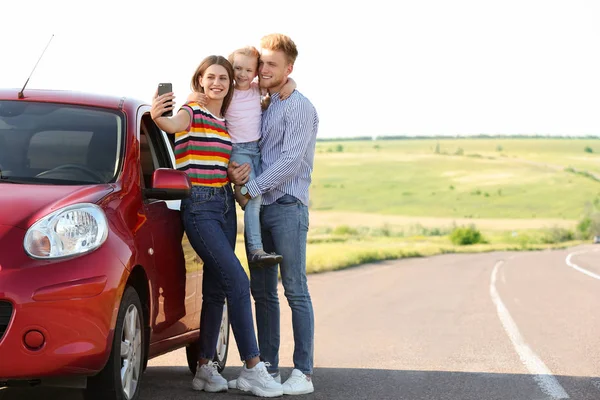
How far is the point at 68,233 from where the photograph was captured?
5504 millimetres

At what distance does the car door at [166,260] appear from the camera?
6.55 m

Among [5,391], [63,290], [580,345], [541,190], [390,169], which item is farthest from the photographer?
[390,169]

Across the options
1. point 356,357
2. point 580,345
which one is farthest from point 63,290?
point 580,345

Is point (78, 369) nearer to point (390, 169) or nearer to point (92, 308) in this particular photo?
point (92, 308)

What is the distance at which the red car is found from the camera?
5289mm

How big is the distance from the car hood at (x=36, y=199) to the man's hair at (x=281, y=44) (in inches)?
71.8

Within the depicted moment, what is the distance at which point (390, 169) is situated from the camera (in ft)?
570

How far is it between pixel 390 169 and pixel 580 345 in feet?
536

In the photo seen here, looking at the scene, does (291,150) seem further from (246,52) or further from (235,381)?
(235,381)

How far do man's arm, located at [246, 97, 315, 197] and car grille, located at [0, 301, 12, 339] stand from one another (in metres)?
2.25

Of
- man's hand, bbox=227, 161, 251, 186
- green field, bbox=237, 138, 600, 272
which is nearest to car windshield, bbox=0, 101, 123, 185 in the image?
man's hand, bbox=227, 161, 251, 186

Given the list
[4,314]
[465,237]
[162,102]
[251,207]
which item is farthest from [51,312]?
[465,237]

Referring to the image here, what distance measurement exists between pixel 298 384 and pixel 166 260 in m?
1.24

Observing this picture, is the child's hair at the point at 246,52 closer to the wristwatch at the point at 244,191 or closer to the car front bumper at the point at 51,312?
the wristwatch at the point at 244,191
